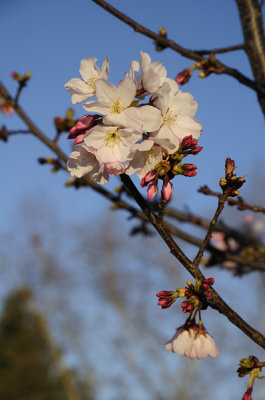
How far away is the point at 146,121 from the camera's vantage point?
1.20 meters

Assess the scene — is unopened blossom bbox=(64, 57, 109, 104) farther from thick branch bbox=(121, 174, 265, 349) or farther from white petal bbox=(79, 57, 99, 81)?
thick branch bbox=(121, 174, 265, 349)

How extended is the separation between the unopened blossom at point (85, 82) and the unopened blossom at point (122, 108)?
105mm

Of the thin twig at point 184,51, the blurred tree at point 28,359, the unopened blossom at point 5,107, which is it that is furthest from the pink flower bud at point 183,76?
the blurred tree at point 28,359

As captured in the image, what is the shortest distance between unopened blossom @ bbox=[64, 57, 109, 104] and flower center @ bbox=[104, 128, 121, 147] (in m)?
0.21

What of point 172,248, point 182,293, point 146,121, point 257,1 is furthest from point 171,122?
point 257,1

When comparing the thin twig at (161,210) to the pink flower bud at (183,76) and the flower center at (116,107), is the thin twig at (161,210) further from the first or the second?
the pink flower bud at (183,76)

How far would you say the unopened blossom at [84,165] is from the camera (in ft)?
4.32

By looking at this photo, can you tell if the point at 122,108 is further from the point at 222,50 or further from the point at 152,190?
the point at 222,50

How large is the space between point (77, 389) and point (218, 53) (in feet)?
66.1

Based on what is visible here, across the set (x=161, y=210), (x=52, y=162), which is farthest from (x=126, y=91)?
(x=52, y=162)

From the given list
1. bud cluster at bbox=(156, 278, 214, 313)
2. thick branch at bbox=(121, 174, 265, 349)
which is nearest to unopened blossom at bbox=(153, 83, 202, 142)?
thick branch at bbox=(121, 174, 265, 349)

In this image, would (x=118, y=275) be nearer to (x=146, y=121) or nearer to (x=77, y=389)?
(x=77, y=389)

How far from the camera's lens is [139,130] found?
1188 mm

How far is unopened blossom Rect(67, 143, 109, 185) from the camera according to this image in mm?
1316
